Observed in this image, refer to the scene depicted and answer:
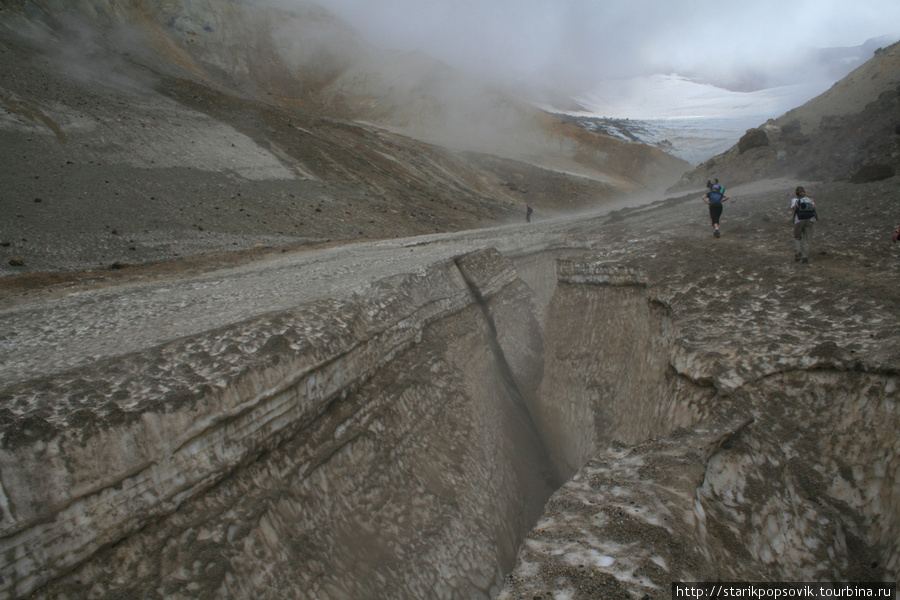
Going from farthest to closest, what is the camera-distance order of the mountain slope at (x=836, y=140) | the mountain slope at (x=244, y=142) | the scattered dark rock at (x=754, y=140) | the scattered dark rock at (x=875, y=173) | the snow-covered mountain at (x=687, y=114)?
the snow-covered mountain at (x=687, y=114) < the scattered dark rock at (x=754, y=140) < the mountain slope at (x=244, y=142) < the mountain slope at (x=836, y=140) < the scattered dark rock at (x=875, y=173)

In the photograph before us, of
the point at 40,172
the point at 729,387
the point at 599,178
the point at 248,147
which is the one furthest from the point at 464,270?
the point at 599,178

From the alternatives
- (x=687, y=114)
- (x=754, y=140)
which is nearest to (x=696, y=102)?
(x=687, y=114)

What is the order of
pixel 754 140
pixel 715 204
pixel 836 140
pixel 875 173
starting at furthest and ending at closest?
pixel 754 140 < pixel 836 140 < pixel 875 173 < pixel 715 204

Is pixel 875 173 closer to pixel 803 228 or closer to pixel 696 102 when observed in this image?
pixel 803 228

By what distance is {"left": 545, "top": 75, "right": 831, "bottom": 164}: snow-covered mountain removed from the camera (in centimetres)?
4881

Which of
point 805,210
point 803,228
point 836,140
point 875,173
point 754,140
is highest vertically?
point 754,140

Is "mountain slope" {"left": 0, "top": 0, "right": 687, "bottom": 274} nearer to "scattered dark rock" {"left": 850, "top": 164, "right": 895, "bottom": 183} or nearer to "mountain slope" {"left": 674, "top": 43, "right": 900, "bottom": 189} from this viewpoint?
"mountain slope" {"left": 674, "top": 43, "right": 900, "bottom": 189}

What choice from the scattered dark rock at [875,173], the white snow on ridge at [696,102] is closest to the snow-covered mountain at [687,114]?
the white snow on ridge at [696,102]

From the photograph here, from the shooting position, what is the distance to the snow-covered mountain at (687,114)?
48.8 m

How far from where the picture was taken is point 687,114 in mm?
64438

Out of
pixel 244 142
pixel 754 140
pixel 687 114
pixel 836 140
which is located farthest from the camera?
pixel 687 114

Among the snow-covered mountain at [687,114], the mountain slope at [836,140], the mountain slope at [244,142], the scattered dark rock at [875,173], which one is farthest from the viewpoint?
the snow-covered mountain at [687,114]

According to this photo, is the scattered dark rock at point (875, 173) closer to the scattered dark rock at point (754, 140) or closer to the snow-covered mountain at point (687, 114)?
the scattered dark rock at point (754, 140)

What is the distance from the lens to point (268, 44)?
4116 cm
